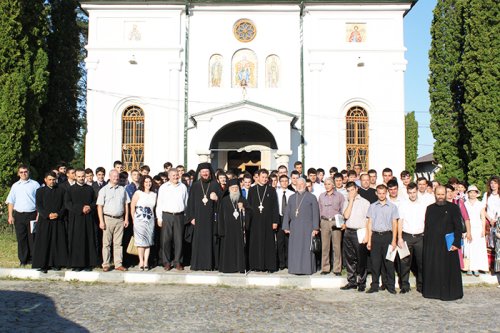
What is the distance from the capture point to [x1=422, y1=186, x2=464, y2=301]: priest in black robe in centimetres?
838

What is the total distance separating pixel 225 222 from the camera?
406 inches

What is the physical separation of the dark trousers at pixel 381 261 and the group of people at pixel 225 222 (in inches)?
6.7

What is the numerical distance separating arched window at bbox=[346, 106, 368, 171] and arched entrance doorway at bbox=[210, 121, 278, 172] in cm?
291

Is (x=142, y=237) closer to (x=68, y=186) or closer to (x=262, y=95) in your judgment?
(x=68, y=186)

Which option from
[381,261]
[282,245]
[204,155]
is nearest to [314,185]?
[282,245]

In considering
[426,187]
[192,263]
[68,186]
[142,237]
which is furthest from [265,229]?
[68,186]

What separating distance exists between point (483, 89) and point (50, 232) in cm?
1382

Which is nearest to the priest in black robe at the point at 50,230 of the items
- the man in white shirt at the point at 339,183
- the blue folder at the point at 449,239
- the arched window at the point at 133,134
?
the man in white shirt at the point at 339,183

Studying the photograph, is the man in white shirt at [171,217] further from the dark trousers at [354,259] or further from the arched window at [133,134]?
the arched window at [133,134]

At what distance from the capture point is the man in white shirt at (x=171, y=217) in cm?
1049

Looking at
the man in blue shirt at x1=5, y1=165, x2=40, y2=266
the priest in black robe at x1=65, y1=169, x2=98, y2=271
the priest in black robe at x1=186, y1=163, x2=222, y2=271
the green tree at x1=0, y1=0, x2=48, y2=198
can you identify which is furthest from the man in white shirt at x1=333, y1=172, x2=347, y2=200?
the green tree at x1=0, y1=0, x2=48, y2=198

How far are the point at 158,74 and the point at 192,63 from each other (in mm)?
1380

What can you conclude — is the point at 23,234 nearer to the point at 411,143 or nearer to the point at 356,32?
the point at 356,32

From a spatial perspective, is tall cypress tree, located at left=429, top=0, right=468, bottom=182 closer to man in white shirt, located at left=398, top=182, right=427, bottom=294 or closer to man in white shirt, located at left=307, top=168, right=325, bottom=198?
man in white shirt, located at left=307, top=168, right=325, bottom=198
